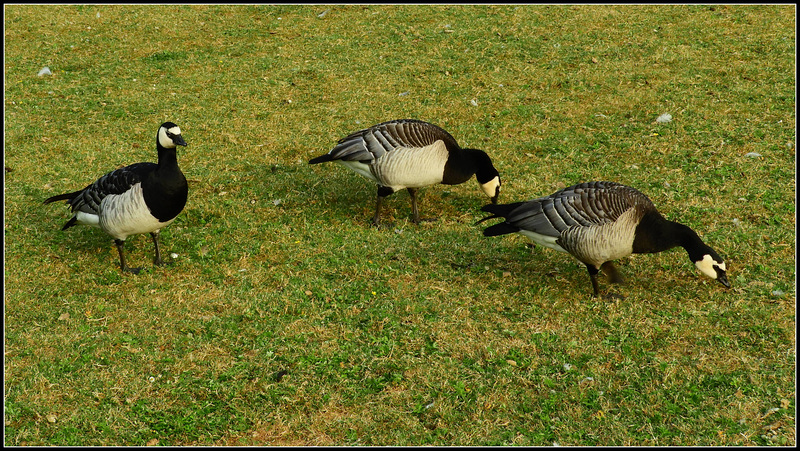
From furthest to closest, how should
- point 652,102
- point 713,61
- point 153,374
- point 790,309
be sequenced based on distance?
1. point 713,61
2. point 652,102
3. point 790,309
4. point 153,374

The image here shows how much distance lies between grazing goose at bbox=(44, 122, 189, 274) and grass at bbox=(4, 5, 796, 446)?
0.69 metres

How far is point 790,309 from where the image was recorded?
6688 mm

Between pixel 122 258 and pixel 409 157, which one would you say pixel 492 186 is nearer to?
pixel 409 157

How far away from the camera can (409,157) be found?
8195mm

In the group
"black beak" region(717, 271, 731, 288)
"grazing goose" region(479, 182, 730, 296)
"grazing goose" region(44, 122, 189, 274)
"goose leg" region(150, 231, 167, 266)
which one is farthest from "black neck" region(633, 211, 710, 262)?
"goose leg" region(150, 231, 167, 266)

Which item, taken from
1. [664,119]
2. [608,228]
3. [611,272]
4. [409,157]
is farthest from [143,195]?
[664,119]

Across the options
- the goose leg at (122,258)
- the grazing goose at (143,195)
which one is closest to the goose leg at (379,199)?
the grazing goose at (143,195)

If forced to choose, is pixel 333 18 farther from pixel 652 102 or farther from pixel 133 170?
pixel 133 170

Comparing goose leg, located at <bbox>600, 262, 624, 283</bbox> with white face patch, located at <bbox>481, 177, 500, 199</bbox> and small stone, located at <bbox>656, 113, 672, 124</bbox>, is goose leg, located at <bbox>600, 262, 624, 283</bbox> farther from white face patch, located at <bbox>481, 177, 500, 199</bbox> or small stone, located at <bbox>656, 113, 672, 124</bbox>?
small stone, located at <bbox>656, 113, 672, 124</bbox>

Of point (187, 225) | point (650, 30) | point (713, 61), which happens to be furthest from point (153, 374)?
point (650, 30)

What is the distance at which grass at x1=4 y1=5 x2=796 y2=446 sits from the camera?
572 centimetres

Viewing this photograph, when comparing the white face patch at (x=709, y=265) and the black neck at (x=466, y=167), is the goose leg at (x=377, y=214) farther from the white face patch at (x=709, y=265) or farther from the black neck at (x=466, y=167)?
the white face patch at (x=709, y=265)

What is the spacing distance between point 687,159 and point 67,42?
13.1 metres

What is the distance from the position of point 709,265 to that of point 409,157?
3.45 meters
